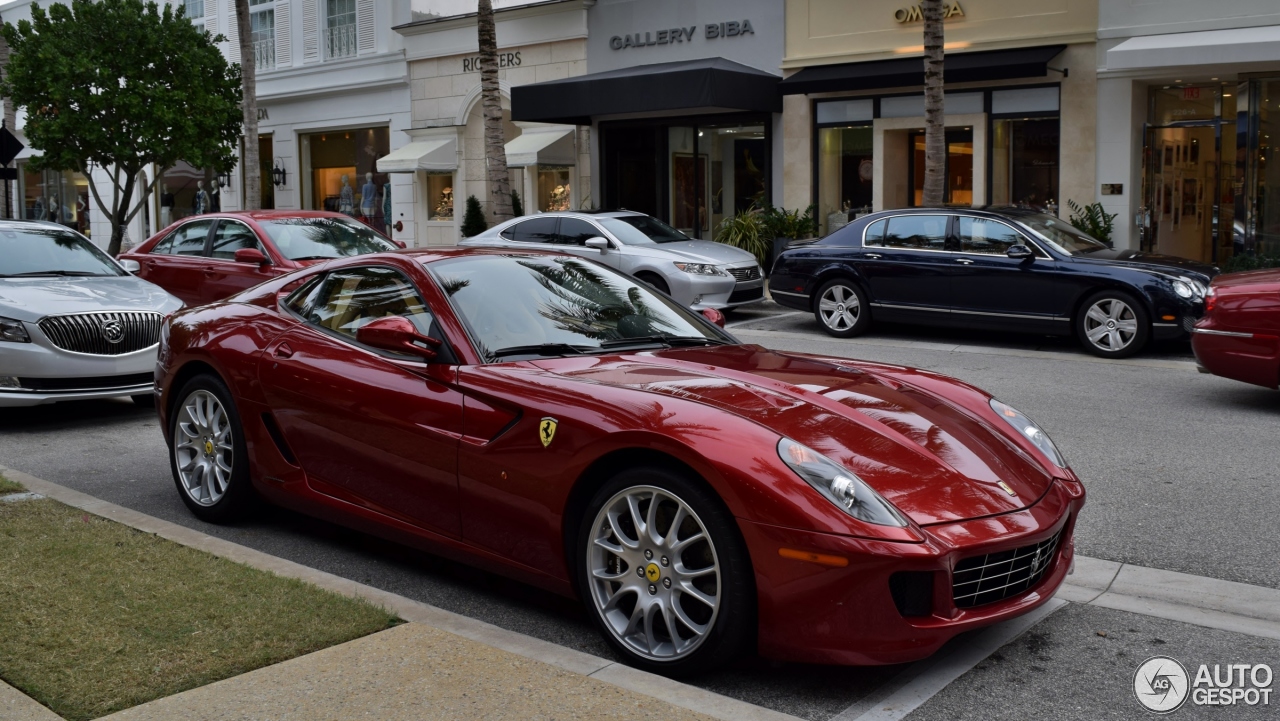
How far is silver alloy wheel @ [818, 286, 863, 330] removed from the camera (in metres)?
14.7

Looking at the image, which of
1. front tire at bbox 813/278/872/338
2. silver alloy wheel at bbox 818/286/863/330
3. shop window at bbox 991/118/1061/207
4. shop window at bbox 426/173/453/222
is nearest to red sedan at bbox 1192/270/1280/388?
front tire at bbox 813/278/872/338

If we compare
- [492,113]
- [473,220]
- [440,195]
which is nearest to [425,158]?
[440,195]

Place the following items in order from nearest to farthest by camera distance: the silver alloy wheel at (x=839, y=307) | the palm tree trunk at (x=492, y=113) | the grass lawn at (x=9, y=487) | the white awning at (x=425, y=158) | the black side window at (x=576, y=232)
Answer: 1. the grass lawn at (x=9, y=487)
2. the silver alloy wheel at (x=839, y=307)
3. the black side window at (x=576, y=232)
4. the palm tree trunk at (x=492, y=113)
5. the white awning at (x=425, y=158)

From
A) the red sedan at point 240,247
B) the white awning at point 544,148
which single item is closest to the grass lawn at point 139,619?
the red sedan at point 240,247

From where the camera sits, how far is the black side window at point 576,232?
1693cm

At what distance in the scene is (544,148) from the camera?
25.3 m

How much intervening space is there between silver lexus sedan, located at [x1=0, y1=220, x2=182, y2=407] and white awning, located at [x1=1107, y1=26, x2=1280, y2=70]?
13649 mm

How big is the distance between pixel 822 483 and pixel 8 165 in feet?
67.5

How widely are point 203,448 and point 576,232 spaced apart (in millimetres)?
11206

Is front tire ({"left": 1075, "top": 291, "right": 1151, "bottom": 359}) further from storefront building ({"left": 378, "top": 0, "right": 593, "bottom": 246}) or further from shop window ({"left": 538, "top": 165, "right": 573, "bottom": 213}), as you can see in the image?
shop window ({"left": 538, "top": 165, "right": 573, "bottom": 213})

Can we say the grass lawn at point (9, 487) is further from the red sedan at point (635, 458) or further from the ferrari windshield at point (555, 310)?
the ferrari windshield at point (555, 310)

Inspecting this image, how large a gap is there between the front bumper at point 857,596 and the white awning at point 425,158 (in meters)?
25.3

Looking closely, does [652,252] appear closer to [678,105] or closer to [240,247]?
[240,247]

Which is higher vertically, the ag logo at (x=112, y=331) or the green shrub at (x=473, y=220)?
the green shrub at (x=473, y=220)
